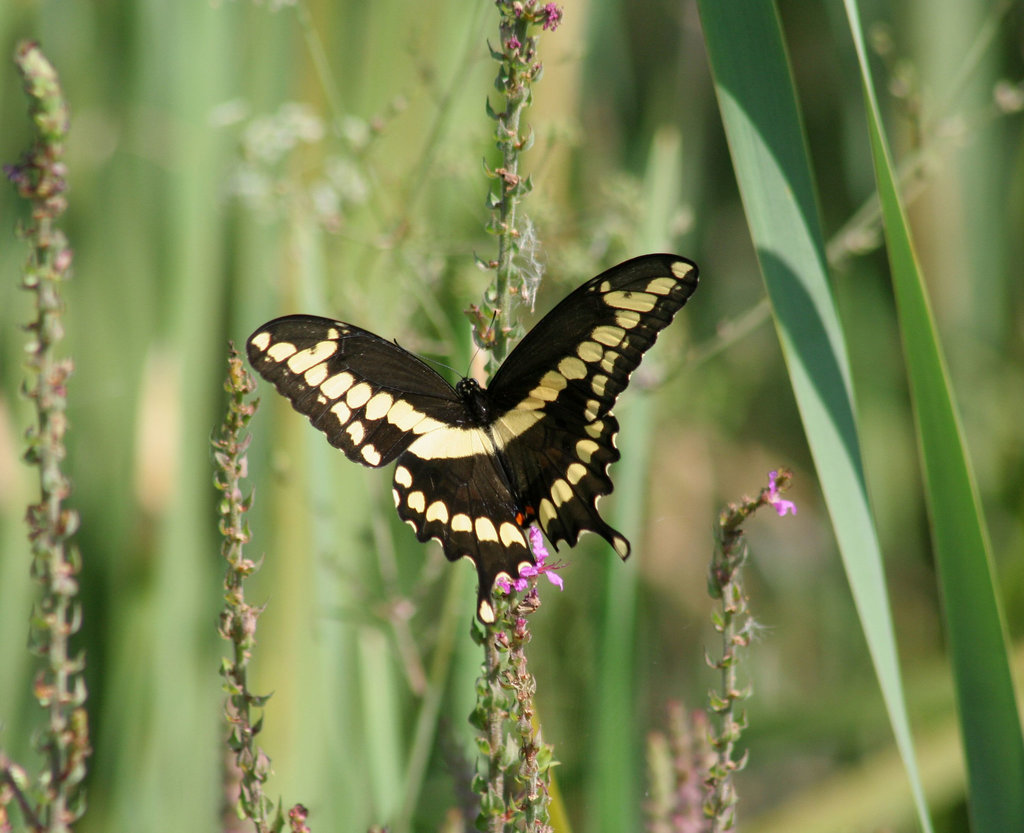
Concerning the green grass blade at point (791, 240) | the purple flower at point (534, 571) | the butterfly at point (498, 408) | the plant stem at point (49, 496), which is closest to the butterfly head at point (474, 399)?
the butterfly at point (498, 408)

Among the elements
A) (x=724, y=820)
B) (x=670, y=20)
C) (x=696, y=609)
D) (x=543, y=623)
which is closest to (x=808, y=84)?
(x=670, y=20)

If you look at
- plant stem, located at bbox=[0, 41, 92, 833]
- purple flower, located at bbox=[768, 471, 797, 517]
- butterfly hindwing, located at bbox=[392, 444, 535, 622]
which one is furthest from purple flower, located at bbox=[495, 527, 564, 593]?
plant stem, located at bbox=[0, 41, 92, 833]

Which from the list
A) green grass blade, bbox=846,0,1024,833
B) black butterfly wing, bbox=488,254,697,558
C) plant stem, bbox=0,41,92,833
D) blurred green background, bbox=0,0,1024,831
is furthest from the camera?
blurred green background, bbox=0,0,1024,831

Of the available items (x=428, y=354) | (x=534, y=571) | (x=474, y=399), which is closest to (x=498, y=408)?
(x=474, y=399)

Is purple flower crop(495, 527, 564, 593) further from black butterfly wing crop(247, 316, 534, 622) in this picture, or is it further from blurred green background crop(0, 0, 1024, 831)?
blurred green background crop(0, 0, 1024, 831)

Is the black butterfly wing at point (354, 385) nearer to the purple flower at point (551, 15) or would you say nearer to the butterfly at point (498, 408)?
the butterfly at point (498, 408)

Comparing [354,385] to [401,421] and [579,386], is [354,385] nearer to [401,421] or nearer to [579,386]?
[401,421]

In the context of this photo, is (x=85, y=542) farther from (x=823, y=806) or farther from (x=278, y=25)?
(x=823, y=806)
